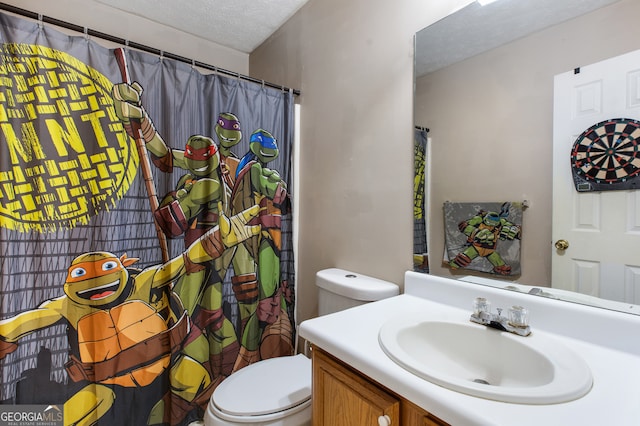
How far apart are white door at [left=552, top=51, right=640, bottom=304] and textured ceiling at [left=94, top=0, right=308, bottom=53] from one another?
1.55m

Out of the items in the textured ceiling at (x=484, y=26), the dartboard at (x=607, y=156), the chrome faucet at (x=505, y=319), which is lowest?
the chrome faucet at (x=505, y=319)

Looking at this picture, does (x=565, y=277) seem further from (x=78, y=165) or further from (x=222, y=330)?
(x=78, y=165)

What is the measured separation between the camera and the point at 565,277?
33.0 inches

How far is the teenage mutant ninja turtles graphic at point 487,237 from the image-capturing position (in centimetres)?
96

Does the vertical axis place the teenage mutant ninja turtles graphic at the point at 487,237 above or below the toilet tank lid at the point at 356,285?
above

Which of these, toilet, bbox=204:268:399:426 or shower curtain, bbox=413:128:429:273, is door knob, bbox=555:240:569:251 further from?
toilet, bbox=204:268:399:426

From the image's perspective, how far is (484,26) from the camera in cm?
100

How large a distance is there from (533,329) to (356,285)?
0.62 m

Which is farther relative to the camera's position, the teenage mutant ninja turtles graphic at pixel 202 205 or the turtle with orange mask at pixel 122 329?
the teenage mutant ninja turtles graphic at pixel 202 205

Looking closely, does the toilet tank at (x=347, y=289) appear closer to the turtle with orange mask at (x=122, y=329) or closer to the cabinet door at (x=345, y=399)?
the cabinet door at (x=345, y=399)

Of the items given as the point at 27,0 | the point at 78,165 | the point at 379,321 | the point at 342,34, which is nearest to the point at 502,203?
the point at 379,321

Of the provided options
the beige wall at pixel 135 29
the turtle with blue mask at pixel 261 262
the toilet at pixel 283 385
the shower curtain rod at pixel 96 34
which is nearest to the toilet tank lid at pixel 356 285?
the toilet at pixel 283 385

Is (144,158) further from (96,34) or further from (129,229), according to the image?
(96,34)

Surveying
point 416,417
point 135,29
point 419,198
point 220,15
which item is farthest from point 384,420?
point 135,29
